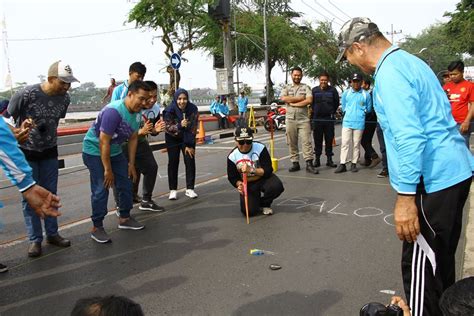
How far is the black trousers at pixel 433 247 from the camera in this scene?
2.29 meters

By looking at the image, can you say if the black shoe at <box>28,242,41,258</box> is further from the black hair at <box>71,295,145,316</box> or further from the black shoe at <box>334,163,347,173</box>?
the black shoe at <box>334,163,347,173</box>

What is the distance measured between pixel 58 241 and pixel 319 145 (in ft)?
18.4

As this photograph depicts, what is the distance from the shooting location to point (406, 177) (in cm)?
219

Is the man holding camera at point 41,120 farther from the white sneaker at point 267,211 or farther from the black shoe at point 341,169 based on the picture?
the black shoe at point 341,169

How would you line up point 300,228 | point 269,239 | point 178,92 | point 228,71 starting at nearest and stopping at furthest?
point 269,239 < point 300,228 < point 178,92 < point 228,71

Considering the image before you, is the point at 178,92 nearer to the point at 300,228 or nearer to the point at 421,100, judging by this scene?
the point at 300,228

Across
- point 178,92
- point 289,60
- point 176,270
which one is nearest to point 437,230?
point 176,270

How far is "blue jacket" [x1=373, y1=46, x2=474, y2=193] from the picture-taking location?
7.16 feet

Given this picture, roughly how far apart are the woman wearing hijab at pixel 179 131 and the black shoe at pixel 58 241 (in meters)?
2.12

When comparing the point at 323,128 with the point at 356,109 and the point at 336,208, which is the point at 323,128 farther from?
the point at 336,208

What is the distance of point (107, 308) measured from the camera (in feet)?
5.41

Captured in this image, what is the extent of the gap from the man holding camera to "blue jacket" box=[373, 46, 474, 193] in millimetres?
3158

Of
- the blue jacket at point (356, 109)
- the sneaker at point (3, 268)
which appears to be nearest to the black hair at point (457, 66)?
the blue jacket at point (356, 109)

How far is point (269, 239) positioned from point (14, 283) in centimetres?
243
